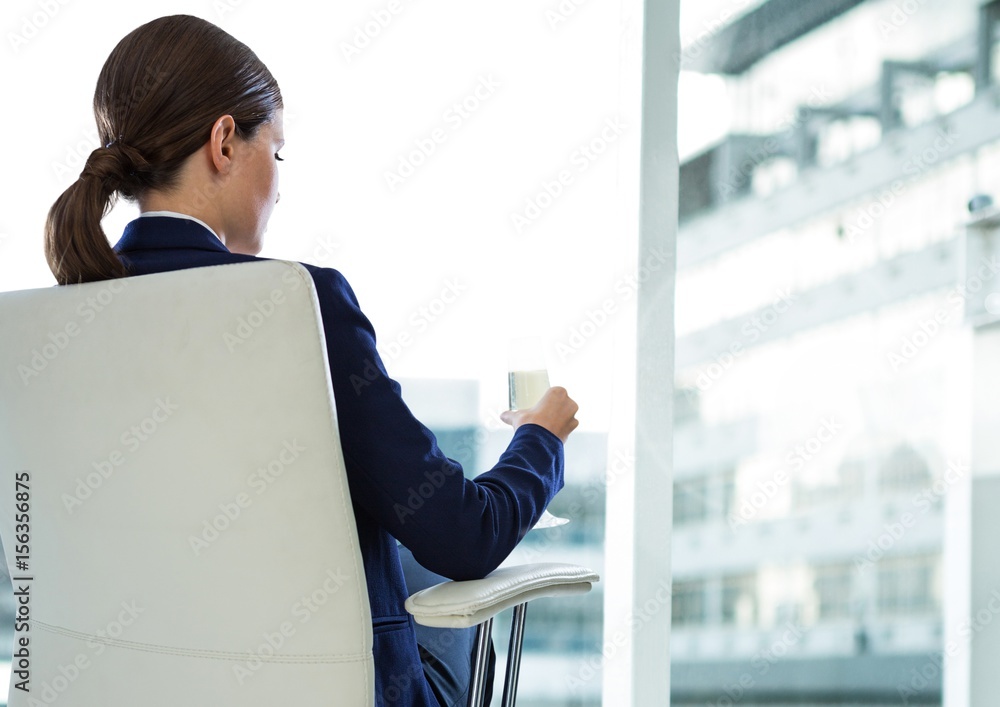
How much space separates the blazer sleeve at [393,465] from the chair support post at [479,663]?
8 cm

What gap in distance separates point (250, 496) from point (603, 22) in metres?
1.68

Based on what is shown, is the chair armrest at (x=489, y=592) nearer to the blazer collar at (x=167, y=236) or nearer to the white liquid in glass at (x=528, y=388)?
the white liquid in glass at (x=528, y=388)

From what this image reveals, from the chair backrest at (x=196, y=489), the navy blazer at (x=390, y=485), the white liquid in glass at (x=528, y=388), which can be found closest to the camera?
the chair backrest at (x=196, y=489)

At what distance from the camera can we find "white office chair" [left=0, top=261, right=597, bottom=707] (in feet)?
3.21

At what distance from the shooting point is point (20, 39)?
2.07 m

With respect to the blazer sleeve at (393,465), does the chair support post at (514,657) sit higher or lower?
lower

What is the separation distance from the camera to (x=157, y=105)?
1185 mm

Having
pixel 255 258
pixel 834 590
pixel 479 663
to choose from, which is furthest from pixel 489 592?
pixel 834 590

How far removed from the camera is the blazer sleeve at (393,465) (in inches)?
42.3

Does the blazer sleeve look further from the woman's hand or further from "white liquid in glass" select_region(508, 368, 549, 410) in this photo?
"white liquid in glass" select_region(508, 368, 549, 410)

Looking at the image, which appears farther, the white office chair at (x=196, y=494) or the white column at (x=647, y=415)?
Result: the white column at (x=647, y=415)

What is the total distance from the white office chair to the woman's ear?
0.85 ft

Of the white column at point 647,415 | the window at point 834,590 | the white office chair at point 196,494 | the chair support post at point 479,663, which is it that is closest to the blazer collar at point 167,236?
the white office chair at point 196,494

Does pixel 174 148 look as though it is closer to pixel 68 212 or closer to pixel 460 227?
pixel 68 212
